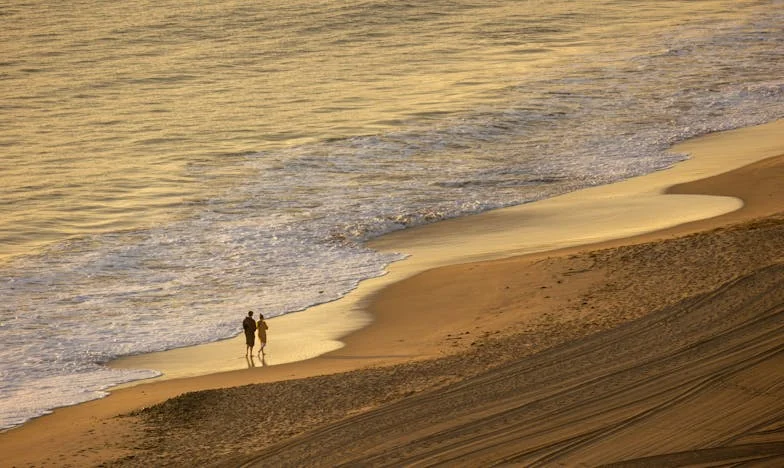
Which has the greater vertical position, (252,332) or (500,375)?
(252,332)

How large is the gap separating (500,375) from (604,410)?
1480mm

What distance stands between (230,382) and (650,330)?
199 inches

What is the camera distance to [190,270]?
64.2ft

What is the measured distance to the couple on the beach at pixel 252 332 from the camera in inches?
590

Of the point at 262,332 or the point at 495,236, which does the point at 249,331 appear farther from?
the point at 495,236

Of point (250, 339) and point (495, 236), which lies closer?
point (250, 339)

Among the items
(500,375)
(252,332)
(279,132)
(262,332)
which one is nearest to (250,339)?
(252,332)

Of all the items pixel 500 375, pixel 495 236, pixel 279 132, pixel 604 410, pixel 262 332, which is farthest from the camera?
pixel 279 132

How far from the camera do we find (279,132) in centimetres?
3266

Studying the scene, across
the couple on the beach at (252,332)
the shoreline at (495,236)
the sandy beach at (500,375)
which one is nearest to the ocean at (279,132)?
the shoreline at (495,236)

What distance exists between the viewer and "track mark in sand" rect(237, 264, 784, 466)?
1078 cm

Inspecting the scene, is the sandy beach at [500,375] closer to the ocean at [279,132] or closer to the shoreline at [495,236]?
the shoreline at [495,236]

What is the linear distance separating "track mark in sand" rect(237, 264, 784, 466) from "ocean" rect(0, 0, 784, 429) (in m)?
4.44

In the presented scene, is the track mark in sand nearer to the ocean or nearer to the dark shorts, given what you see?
the dark shorts
